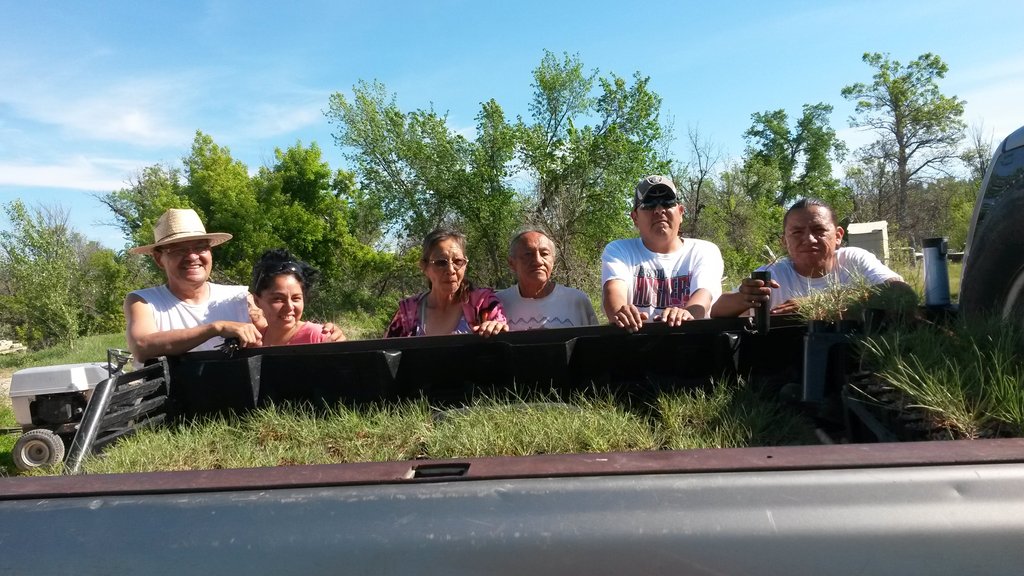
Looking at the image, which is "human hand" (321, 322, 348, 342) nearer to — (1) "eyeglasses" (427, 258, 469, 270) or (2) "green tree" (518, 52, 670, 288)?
(1) "eyeglasses" (427, 258, 469, 270)

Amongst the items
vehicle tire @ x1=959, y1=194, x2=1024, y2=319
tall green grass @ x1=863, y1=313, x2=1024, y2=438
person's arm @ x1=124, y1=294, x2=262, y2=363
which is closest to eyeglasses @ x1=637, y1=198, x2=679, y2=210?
vehicle tire @ x1=959, y1=194, x2=1024, y2=319

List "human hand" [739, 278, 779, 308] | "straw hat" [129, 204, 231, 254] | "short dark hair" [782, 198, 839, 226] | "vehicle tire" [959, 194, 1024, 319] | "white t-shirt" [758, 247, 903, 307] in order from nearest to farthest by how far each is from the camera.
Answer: "vehicle tire" [959, 194, 1024, 319]
"human hand" [739, 278, 779, 308]
"white t-shirt" [758, 247, 903, 307]
"short dark hair" [782, 198, 839, 226]
"straw hat" [129, 204, 231, 254]

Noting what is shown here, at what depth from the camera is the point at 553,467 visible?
48.7 inches

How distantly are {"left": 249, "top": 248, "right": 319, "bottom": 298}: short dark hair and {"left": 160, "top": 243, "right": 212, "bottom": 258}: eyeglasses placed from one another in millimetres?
318

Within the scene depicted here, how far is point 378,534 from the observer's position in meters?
1.17

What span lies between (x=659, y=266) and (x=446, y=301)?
112 centimetres

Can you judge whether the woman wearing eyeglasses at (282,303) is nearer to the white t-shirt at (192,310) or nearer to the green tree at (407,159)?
the white t-shirt at (192,310)

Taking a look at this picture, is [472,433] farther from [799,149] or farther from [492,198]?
[799,149]

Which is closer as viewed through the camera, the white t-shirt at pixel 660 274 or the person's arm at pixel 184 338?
the person's arm at pixel 184 338

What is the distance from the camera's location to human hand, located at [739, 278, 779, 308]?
2.43 metres

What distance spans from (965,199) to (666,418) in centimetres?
4316

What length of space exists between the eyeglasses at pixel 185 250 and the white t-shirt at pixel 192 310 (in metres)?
0.18

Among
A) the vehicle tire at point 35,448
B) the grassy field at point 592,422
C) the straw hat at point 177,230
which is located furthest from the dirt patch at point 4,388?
the grassy field at point 592,422

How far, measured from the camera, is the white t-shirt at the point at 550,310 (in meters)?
3.61
